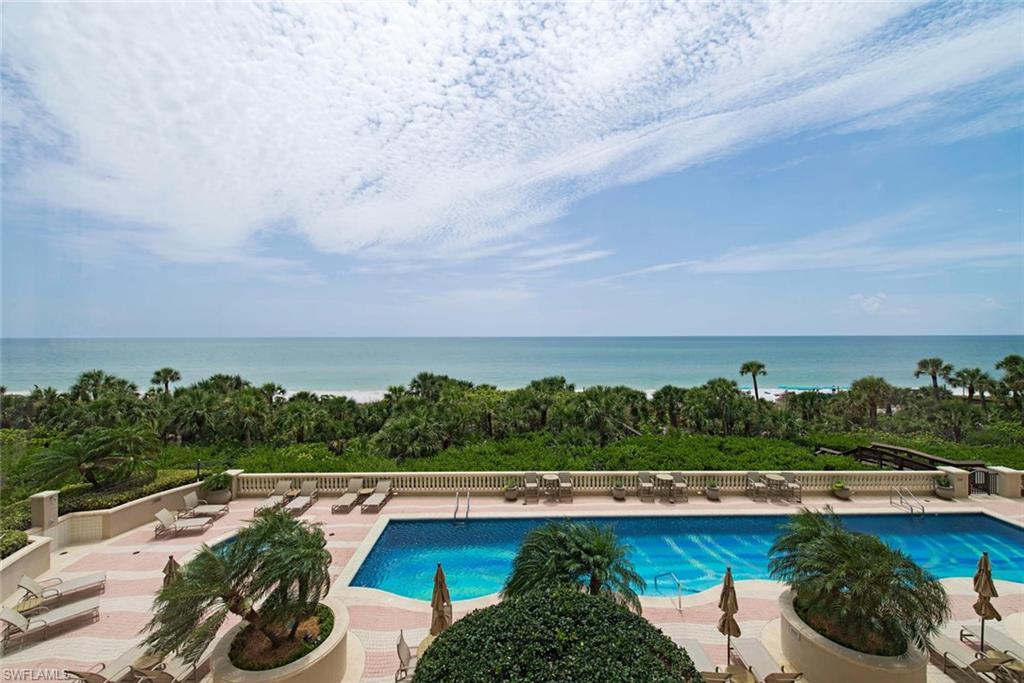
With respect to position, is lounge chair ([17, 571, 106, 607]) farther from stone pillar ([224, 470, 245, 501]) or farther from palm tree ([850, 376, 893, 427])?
palm tree ([850, 376, 893, 427])

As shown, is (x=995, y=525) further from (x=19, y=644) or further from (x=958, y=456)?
(x=19, y=644)

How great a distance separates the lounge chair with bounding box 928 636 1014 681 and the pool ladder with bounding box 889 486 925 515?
8664mm

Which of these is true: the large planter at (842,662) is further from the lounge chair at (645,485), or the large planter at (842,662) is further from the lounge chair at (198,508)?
the lounge chair at (198,508)

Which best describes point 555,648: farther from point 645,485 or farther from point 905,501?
point 905,501

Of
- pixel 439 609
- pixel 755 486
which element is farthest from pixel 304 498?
pixel 755 486

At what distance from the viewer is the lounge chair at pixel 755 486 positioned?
1677 cm

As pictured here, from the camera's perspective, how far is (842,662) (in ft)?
23.5

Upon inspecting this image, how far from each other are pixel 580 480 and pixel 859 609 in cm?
1056

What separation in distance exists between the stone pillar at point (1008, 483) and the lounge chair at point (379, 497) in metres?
21.6

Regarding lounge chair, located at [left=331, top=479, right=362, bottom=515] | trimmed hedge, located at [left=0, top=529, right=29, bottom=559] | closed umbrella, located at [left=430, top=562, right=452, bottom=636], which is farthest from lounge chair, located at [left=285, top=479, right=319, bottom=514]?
closed umbrella, located at [left=430, top=562, right=452, bottom=636]

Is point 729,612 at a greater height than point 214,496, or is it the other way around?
point 729,612

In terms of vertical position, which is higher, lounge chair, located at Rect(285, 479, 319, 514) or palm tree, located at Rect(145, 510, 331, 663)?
palm tree, located at Rect(145, 510, 331, 663)

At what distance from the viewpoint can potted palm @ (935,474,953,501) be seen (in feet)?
54.6

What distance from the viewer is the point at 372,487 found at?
56.8 ft
